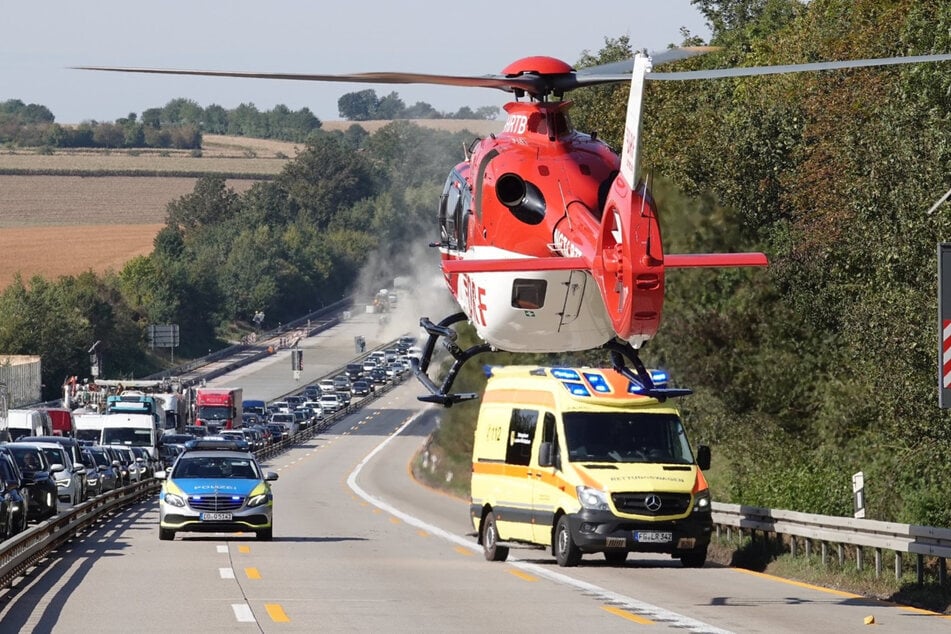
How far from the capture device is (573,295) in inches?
714

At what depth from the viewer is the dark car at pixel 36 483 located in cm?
3456

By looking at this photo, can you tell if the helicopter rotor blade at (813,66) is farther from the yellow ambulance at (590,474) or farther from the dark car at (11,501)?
the dark car at (11,501)

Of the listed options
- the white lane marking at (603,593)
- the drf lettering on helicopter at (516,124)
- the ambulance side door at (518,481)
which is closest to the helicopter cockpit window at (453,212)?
the drf lettering on helicopter at (516,124)

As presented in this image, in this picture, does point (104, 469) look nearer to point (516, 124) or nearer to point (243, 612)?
point (243, 612)

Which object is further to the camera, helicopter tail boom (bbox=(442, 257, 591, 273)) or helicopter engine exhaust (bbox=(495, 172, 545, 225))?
helicopter engine exhaust (bbox=(495, 172, 545, 225))

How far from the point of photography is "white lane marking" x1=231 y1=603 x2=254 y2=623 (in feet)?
59.7

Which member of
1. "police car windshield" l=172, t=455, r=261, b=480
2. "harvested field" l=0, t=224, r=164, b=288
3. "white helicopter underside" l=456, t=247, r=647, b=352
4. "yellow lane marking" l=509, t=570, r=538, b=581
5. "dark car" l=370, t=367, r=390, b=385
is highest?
"harvested field" l=0, t=224, r=164, b=288

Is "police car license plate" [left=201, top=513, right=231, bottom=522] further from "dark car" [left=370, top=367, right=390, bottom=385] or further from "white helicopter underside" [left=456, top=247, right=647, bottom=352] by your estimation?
"dark car" [left=370, top=367, right=390, bottom=385]

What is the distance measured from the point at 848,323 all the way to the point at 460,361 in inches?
560

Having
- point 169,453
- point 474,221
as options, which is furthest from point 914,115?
point 169,453

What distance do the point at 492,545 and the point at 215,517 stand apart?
6.60 metres

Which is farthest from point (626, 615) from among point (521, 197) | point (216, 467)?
point (216, 467)

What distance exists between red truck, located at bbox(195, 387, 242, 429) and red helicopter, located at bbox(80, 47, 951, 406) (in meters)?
71.1

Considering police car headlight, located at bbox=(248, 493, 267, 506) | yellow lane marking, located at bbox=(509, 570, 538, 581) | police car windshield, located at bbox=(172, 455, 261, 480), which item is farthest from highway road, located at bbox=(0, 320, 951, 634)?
police car windshield, located at bbox=(172, 455, 261, 480)
